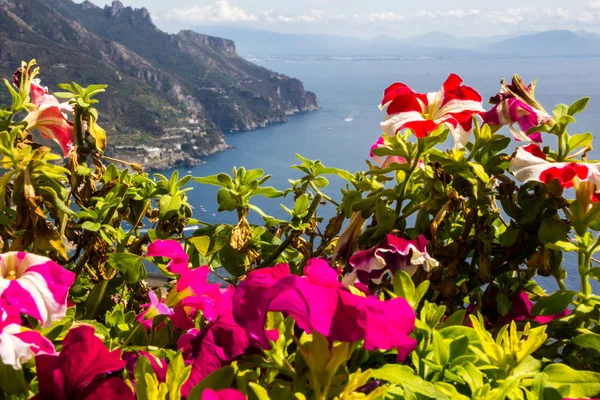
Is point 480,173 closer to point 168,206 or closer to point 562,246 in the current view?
point 562,246

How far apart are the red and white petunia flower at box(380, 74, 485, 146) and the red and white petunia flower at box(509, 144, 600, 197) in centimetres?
10

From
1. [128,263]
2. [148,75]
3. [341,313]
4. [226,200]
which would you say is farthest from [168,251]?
[148,75]

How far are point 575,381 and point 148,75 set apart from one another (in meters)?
44.7

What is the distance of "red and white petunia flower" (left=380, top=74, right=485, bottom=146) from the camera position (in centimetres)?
65

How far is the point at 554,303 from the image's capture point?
1.82 feet

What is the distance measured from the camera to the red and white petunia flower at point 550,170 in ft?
1.81

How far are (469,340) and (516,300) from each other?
23cm

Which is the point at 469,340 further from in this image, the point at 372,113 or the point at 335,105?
the point at 335,105

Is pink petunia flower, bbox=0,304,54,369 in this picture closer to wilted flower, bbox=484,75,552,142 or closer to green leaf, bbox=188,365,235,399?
green leaf, bbox=188,365,235,399

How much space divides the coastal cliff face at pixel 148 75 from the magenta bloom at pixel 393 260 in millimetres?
24952

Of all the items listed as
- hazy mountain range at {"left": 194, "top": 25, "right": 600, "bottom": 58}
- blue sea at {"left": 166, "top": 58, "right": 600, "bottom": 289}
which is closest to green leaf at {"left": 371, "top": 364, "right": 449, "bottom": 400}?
blue sea at {"left": 166, "top": 58, "right": 600, "bottom": 289}

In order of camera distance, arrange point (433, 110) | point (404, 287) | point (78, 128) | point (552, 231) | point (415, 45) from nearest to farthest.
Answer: point (404, 287) → point (552, 231) → point (433, 110) → point (78, 128) → point (415, 45)

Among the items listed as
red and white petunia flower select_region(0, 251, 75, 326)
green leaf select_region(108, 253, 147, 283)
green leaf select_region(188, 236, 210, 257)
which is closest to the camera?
red and white petunia flower select_region(0, 251, 75, 326)

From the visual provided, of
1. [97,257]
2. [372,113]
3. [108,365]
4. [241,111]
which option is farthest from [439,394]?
[241,111]
